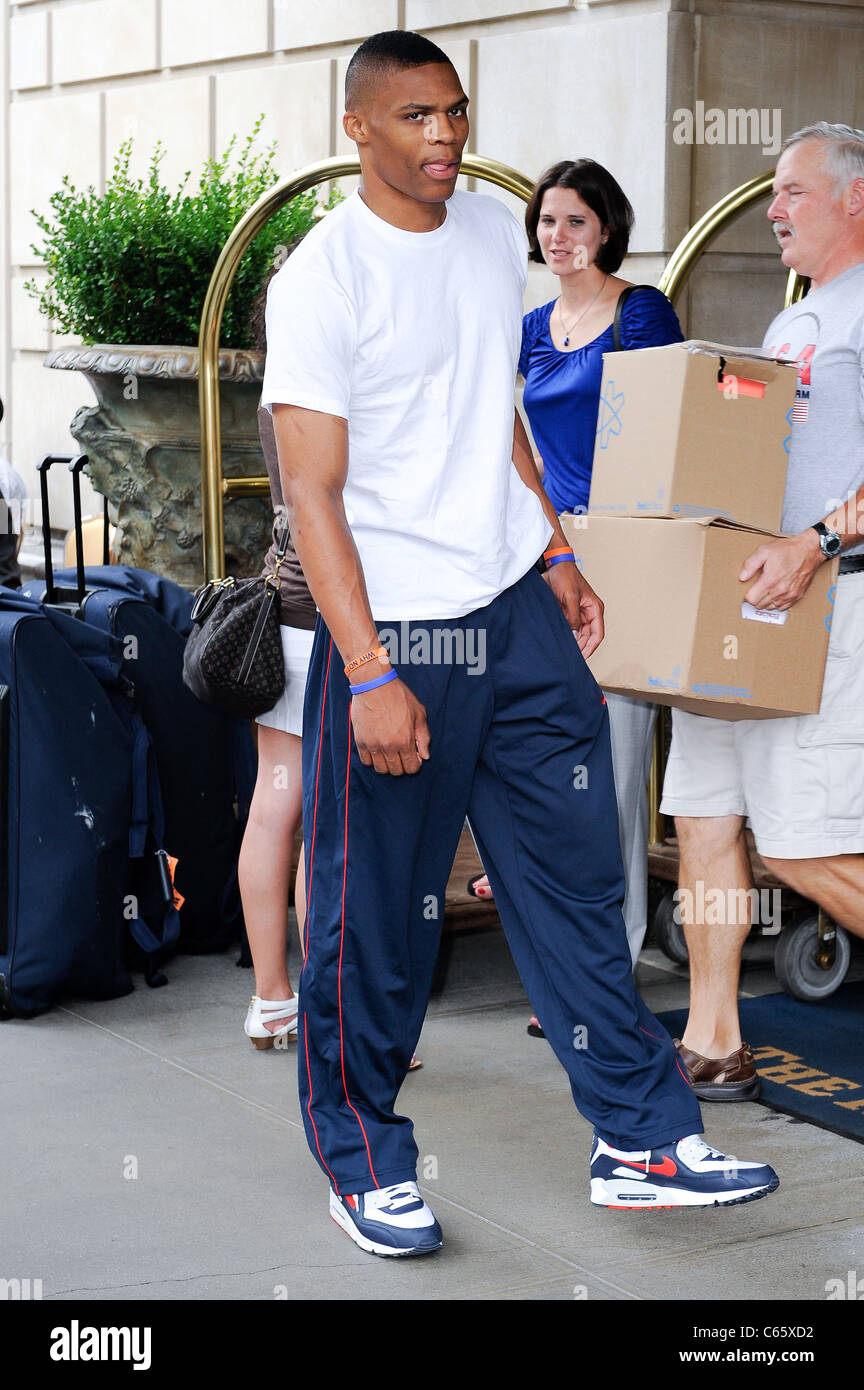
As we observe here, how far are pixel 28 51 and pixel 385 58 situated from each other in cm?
792

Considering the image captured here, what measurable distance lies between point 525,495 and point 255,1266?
138 centimetres

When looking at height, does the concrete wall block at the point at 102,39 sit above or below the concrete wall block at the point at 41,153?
above

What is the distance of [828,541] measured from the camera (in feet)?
11.0

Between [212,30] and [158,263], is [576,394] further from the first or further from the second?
[212,30]

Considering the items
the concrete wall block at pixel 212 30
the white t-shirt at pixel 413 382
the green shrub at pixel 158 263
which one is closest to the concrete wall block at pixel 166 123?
the concrete wall block at pixel 212 30

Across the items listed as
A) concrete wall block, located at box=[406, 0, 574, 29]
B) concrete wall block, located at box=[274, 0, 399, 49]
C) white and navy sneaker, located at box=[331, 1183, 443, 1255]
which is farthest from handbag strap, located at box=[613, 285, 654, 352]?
concrete wall block, located at box=[274, 0, 399, 49]

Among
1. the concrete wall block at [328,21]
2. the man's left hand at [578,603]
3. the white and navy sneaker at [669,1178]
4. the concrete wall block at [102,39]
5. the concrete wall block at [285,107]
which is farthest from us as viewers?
the concrete wall block at [102,39]

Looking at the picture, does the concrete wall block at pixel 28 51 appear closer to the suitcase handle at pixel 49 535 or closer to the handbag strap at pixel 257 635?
the suitcase handle at pixel 49 535

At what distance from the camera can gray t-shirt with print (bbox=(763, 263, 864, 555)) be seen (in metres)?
3.45

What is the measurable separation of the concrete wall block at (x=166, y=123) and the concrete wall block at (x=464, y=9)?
71.4 inches

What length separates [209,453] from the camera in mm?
4773

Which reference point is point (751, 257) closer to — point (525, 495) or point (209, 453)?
point (209, 453)

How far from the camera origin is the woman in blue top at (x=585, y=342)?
153 inches

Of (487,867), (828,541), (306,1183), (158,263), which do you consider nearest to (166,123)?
(158,263)
